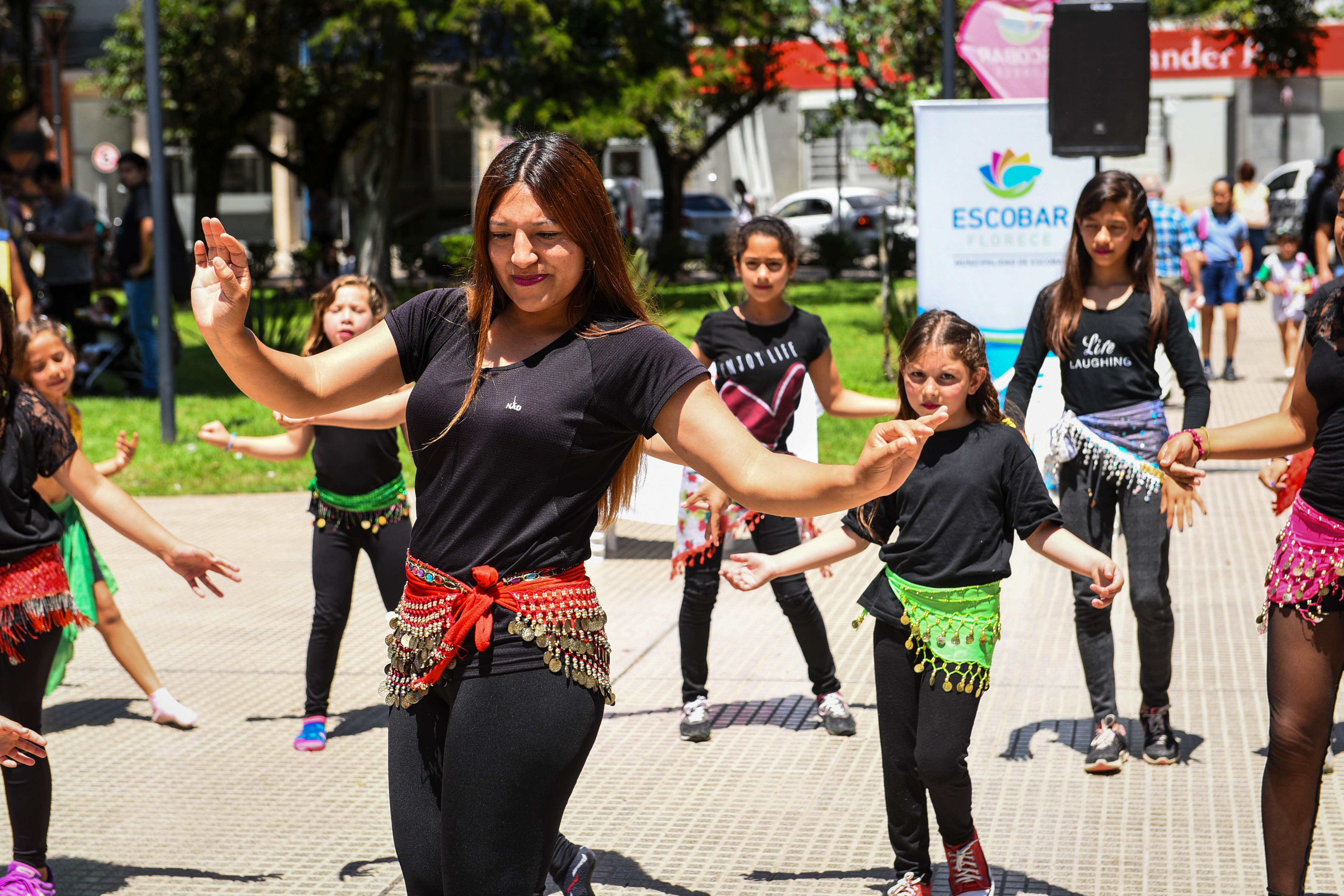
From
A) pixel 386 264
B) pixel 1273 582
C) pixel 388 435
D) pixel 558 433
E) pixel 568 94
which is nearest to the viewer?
pixel 558 433

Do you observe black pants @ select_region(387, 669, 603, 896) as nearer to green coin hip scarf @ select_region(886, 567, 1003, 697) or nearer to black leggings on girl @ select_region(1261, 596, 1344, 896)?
green coin hip scarf @ select_region(886, 567, 1003, 697)

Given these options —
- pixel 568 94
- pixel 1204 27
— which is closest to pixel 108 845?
pixel 568 94

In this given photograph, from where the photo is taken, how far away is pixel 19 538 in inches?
146

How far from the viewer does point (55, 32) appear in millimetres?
31094

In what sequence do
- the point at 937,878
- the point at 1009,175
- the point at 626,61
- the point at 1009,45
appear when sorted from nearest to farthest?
the point at 937,878, the point at 1009,175, the point at 1009,45, the point at 626,61

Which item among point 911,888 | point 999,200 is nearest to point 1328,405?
point 911,888

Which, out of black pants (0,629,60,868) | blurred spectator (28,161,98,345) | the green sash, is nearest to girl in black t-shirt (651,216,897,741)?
the green sash

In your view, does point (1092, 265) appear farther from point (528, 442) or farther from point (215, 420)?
point (215, 420)

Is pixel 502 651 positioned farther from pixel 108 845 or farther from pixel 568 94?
pixel 568 94

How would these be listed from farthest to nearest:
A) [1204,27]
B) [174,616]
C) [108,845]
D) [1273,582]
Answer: [1204,27] < [174,616] < [108,845] < [1273,582]

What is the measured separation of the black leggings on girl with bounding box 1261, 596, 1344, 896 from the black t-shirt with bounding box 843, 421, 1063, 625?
591 mm

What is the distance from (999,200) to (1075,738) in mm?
4413

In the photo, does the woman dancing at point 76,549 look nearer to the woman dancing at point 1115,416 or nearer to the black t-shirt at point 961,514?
the black t-shirt at point 961,514

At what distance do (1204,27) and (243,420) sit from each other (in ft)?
73.0
